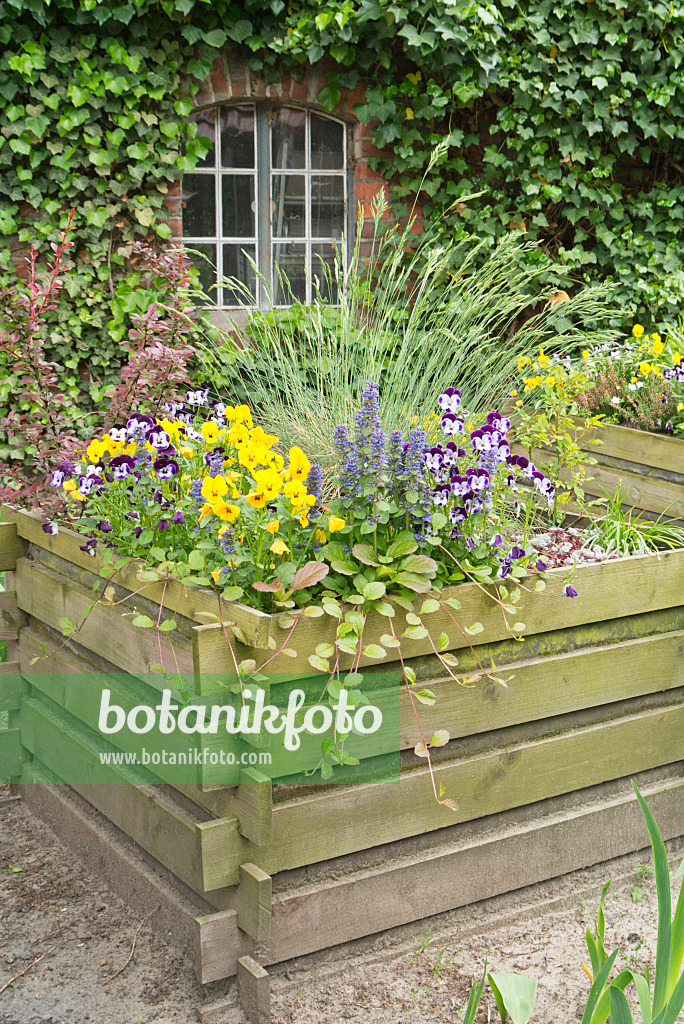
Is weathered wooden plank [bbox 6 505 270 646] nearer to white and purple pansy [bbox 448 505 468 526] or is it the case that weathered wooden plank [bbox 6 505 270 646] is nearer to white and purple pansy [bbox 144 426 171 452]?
white and purple pansy [bbox 144 426 171 452]

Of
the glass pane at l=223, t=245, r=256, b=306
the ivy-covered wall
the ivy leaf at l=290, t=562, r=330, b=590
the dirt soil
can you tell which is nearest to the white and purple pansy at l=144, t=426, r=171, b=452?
the ivy leaf at l=290, t=562, r=330, b=590

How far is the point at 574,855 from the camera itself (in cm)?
219

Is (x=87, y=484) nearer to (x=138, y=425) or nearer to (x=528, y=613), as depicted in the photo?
(x=138, y=425)

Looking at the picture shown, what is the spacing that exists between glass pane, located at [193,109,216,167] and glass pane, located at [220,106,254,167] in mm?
45

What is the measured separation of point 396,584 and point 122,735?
0.69 metres

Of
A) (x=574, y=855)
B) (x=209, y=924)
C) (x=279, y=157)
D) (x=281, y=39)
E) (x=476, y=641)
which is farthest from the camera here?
(x=279, y=157)

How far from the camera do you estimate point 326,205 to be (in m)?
4.82

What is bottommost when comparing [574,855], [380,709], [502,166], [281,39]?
[574,855]

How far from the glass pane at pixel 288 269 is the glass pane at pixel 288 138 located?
404 millimetres

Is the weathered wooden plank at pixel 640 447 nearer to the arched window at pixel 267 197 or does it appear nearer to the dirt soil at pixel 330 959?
the dirt soil at pixel 330 959

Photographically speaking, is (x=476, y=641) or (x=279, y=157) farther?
(x=279, y=157)

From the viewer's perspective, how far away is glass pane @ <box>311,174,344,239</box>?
4.80 meters

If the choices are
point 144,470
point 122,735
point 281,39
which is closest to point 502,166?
point 281,39

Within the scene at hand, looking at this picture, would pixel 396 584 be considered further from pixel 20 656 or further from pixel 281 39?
pixel 281 39
